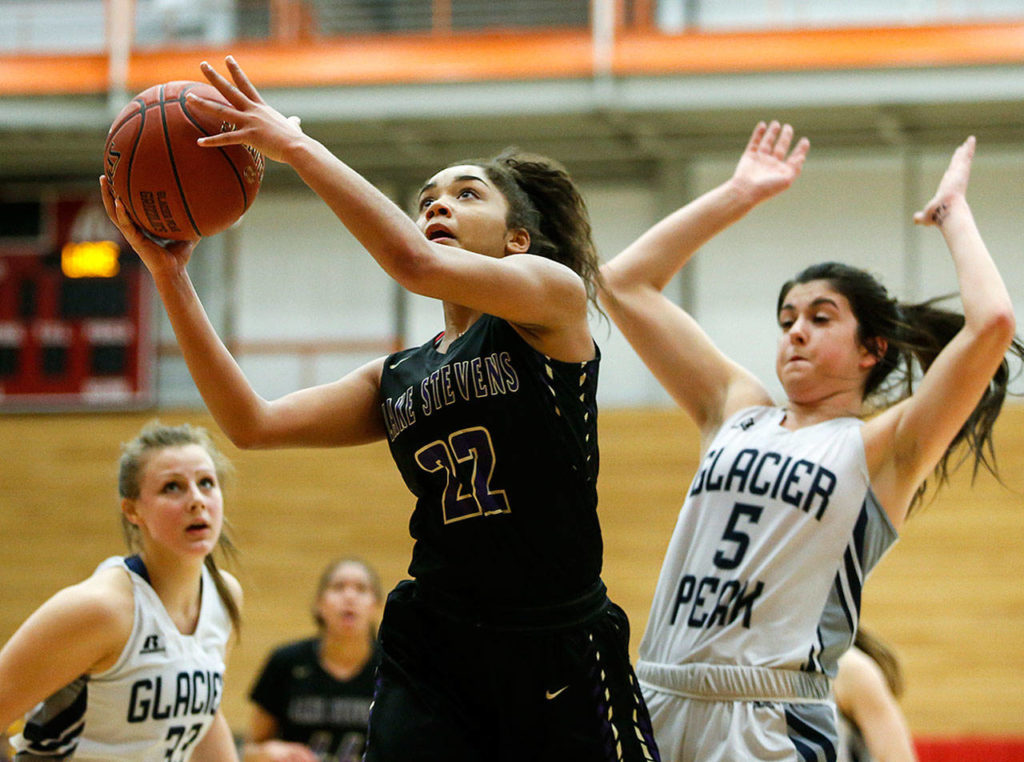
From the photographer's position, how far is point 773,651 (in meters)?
2.95

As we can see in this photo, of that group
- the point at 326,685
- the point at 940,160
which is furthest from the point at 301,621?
the point at 940,160

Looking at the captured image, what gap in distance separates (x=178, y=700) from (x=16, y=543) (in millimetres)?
7429

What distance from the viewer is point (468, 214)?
2666 millimetres

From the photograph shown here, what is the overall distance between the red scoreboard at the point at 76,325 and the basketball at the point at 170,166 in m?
8.52

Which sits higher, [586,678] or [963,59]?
[963,59]

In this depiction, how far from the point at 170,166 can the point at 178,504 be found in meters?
1.25

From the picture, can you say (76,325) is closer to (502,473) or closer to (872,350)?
(872,350)

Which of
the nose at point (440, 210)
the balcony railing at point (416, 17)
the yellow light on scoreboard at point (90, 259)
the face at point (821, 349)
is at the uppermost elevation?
the balcony railing at point (416, 17)

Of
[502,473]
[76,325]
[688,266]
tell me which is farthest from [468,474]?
[76,325]

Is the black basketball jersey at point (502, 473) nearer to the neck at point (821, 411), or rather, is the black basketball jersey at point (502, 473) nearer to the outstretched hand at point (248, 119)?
the outstretched hand at point (248, 119)

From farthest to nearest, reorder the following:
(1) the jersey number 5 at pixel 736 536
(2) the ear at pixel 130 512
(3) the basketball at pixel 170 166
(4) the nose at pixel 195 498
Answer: (2) the ear at pixel 130 512, (4) the nose at pixel 195 498, (1) the jersey number 5 at pixel 736 536, (3) the basketball at pixel 170 166

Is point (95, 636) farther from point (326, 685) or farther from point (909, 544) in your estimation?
point (909, 544)

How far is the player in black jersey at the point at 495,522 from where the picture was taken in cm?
248

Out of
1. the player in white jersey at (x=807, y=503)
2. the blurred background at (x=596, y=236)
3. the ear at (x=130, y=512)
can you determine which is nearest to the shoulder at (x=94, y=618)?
the ear at (x=130, y=512)
